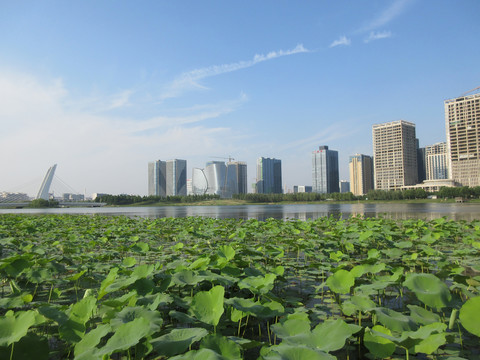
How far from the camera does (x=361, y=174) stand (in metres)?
131

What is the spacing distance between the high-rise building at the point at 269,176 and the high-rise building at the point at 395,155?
58.0m

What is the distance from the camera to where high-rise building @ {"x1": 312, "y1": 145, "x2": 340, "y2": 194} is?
505ft

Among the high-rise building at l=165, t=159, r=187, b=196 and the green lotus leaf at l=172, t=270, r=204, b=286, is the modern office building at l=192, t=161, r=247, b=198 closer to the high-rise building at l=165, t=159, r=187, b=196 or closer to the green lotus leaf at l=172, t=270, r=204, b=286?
the high-rise building at l=165, t=159, r=187, b=196

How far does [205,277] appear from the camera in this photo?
2818 millimetres

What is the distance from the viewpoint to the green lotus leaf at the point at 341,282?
2773mm

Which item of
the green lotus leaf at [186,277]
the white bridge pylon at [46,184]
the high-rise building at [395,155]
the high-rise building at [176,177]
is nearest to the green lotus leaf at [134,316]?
the green lotus leaf at [186,277]

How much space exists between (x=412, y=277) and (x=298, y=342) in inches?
57.9

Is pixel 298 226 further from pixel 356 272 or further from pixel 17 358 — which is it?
pixel 17 358

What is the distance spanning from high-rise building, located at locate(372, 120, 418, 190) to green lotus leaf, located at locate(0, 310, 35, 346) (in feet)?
410

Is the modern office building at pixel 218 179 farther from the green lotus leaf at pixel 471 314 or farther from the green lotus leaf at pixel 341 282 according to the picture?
the green lotus leaf at pixel 471 314

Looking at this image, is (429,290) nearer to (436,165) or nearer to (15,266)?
(15,266)

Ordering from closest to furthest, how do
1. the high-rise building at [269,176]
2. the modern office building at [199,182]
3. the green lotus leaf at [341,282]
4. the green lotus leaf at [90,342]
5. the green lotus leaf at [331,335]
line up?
the green lotus leaf at [331,335] → the green lotus leaf at [90,342] → the green lotus leaf at [341,282] → the modern office building at [199,182] → the high-rise building at [269,176]

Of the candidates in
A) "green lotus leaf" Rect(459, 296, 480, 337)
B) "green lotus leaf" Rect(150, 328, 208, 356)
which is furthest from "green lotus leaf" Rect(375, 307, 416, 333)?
"green lotus leaf" Rect(150, 328, 208, 356)

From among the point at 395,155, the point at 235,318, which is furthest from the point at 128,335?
the point at 395,155
